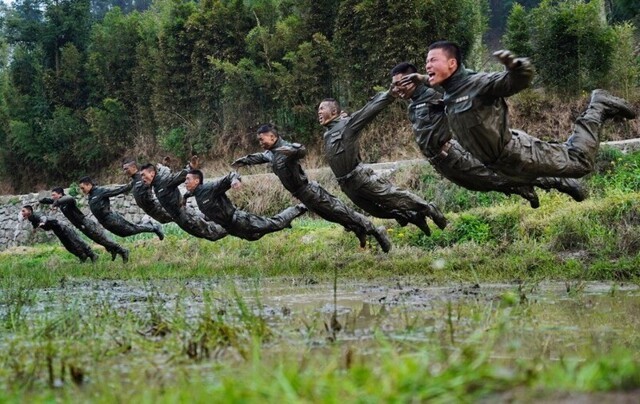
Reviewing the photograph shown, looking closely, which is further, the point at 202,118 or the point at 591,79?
the point at 202,118

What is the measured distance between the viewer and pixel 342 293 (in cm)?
905

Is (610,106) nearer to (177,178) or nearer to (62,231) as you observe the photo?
(177,178)

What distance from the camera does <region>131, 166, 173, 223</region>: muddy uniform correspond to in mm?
17391

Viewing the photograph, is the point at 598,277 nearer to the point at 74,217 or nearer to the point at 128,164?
the point at 128,164

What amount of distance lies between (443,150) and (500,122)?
1.83 meters

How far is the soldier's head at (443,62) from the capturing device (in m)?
9.10

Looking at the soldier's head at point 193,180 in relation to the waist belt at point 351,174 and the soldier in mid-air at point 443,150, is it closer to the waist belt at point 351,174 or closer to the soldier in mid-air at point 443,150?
the waist belt at point 351,174

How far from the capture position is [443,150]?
10.6m

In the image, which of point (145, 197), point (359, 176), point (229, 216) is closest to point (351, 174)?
point (359, 176)

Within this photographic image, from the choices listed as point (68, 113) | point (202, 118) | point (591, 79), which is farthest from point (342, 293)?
point (68, 113)

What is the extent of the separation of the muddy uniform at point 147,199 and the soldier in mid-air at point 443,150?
814 cm

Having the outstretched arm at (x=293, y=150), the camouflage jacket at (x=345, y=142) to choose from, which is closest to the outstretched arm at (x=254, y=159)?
the outstretched arm at (x=293, y=150)

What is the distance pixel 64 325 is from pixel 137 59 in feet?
118

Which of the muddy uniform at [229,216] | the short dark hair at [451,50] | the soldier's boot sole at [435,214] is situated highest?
the short dark hair at [451,50]
